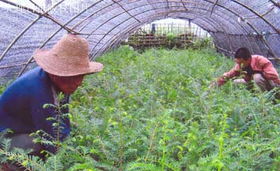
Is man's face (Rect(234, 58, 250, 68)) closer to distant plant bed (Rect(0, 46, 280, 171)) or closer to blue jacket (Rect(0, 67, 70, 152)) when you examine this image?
distant plant bed (Rect(0, 46, 280, 171))

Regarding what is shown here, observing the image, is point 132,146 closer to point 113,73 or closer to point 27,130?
point 27,130

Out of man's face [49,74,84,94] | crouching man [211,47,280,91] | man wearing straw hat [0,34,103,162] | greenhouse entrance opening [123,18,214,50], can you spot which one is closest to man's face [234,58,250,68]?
crouching man [211,47,280,91]

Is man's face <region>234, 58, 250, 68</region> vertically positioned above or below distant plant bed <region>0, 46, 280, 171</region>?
above

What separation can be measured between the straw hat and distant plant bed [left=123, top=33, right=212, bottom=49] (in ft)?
52.4

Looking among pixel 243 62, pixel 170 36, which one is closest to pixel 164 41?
pixel 170 36

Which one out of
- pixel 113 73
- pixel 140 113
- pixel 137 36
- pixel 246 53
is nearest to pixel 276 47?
pixel 246 53

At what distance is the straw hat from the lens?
3.10m

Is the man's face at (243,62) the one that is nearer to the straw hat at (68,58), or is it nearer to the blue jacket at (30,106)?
the straw hat at (68,58)

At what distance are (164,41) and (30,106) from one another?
16.8 m

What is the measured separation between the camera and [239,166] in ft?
7.81

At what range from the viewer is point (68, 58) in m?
3.20

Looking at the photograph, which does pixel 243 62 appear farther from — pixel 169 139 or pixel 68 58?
pixel 169 139

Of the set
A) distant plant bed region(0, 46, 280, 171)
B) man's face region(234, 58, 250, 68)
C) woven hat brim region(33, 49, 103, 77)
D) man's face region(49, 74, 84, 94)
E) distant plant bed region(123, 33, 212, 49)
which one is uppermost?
woven hat brim region(33, 49, 103, 77)

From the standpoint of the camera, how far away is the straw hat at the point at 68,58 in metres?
3.10
